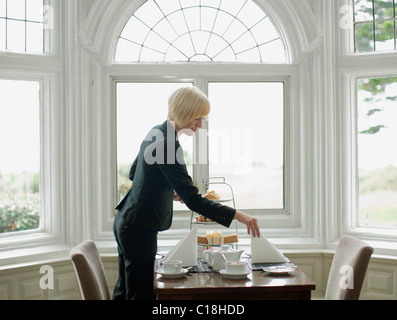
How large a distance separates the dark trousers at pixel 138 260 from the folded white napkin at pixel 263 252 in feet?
1.83

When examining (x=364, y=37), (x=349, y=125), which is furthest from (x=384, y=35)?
(x=349, y=125)

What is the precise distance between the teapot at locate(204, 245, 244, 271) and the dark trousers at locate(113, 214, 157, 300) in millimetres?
323

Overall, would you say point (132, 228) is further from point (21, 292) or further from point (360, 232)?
point (360, 232)

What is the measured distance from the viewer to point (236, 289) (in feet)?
6.66

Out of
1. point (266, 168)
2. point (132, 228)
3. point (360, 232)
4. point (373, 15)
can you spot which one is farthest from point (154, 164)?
point (373, 15)

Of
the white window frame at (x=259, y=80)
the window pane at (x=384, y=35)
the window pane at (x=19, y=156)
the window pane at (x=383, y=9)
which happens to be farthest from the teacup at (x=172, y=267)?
the window pane at (x=383, y=9)

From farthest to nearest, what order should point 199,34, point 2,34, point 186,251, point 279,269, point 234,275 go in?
point 199,34 < point 2,34 < point 186,251 < point 279,269 < point 234,275

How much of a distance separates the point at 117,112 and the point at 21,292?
152 centimetres

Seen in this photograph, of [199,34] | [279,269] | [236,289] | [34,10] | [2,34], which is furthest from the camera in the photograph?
[199,34]

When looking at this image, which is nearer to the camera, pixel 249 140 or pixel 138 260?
pixel 138 260

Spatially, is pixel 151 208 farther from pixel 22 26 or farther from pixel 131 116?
pixel 22 26

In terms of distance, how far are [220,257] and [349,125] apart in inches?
69.7

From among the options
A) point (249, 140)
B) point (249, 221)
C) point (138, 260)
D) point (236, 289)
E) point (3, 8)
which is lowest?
point (236, 289)

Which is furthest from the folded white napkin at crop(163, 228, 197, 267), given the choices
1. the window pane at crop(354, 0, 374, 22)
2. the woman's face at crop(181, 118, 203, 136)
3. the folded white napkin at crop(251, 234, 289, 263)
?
the window pane at crop(354, 0, 374, 22)
